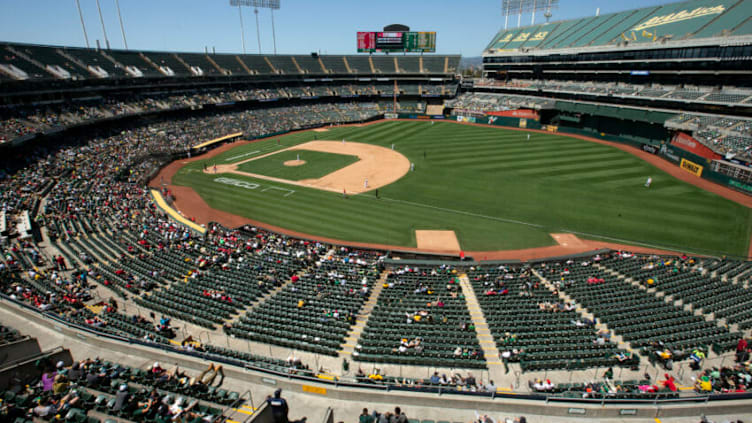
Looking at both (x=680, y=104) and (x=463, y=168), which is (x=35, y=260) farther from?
(x=680, y=104)

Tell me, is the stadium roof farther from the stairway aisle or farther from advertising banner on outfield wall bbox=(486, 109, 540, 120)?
the stairway aisle

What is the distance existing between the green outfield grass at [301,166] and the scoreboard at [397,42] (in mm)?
54869

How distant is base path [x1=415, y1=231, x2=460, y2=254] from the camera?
2739 centimetres

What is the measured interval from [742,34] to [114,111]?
8495 cm

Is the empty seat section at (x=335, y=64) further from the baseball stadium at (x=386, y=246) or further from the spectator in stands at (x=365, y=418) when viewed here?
the spectator in stands at (x=365, y=418)

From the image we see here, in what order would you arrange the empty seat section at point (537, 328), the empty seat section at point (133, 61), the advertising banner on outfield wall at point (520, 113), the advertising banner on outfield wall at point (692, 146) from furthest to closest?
the advertising banner on outfield wall at point (520, 113)
the empty seat section at point (133, 61)
the advertising banner on outfield wall at point (692, 146)
the empty seat section at point (537, 328)

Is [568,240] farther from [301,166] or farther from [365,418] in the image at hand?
[301,166]

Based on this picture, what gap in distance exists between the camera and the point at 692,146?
4469cm

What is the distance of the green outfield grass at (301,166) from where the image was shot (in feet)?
148

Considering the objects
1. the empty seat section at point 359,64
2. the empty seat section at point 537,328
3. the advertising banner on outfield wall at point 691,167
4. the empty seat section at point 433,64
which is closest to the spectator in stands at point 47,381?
the empty seat section at point 537,328

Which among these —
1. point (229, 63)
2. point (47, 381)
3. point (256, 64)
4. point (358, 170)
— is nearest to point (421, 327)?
point (47, 381)

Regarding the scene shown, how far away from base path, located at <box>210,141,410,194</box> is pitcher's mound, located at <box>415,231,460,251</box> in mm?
11664

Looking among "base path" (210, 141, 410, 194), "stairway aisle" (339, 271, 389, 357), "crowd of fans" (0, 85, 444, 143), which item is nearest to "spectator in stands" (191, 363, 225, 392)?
"stairway aisle" (339, 271, 389, 357)

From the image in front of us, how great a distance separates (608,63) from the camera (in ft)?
211
